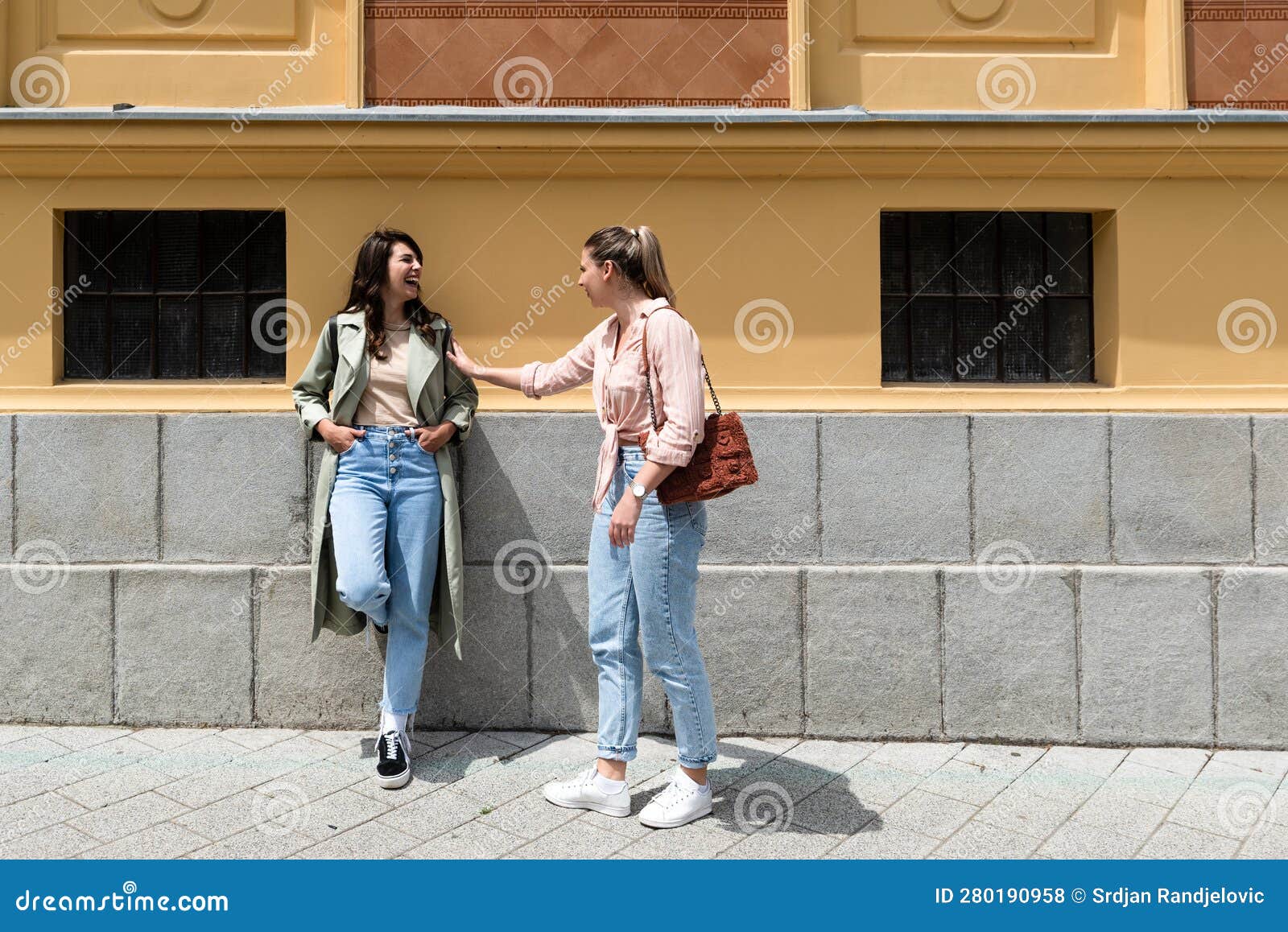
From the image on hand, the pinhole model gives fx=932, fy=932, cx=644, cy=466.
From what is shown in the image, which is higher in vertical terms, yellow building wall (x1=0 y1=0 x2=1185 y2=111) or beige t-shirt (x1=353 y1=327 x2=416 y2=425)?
yellow building wall (x1=0 y1=0 x2=1185 y2=111)

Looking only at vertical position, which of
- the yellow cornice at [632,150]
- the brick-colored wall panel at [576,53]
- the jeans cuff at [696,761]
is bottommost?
the jeans cuff at [696,761]

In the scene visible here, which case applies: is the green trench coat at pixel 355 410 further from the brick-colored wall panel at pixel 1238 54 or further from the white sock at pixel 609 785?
the brick-colored wall panel at pixel 1238 54

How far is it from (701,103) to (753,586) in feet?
8.36

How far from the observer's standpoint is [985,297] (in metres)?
5.09

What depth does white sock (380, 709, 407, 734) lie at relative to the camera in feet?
13.3

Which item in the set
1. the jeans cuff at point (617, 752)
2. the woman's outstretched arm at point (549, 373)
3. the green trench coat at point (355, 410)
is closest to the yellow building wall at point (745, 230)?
the green trench coat at point (355, 410)

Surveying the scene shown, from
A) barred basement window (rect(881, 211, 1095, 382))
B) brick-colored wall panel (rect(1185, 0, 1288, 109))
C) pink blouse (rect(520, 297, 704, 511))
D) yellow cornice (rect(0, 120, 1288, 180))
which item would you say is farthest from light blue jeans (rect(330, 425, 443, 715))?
brick-colored wall panel (rect(1185, 0, 1288, 109))

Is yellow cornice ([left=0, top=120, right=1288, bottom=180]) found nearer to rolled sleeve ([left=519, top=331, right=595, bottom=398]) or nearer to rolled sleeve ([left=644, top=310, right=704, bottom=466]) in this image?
rolled sleeve ([left=519, top=331, right=595, bottom=398])

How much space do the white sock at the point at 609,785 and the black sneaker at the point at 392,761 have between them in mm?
882

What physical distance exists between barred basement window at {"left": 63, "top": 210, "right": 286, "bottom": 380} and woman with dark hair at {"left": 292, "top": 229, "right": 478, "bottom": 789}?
1107 millimetres

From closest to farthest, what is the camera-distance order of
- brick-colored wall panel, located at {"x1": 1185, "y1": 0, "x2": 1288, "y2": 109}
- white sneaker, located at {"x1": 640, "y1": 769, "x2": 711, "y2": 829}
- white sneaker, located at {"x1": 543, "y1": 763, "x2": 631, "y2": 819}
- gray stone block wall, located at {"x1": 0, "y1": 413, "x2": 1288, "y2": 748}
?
1. white sneaker, located at {"x1": 640, "y1": 769, "x2": 711, "y2": 829}
2. white sneaker, located at {"x1": 543, "y1": 763, "x2": 631, "y2": 819}
3. gray stone block wall, located at {"x1": 0, "y1": 413, "x2": 1288, "y2": 748}
4. brick-colored wall panel, located at {"x1": 1185, "y1": 0, "x2": 1288, "y2": 109}

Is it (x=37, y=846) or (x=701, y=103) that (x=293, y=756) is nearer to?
(x=37, y=846)

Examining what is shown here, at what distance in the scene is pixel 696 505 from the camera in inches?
137

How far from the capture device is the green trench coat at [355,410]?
4.07m
